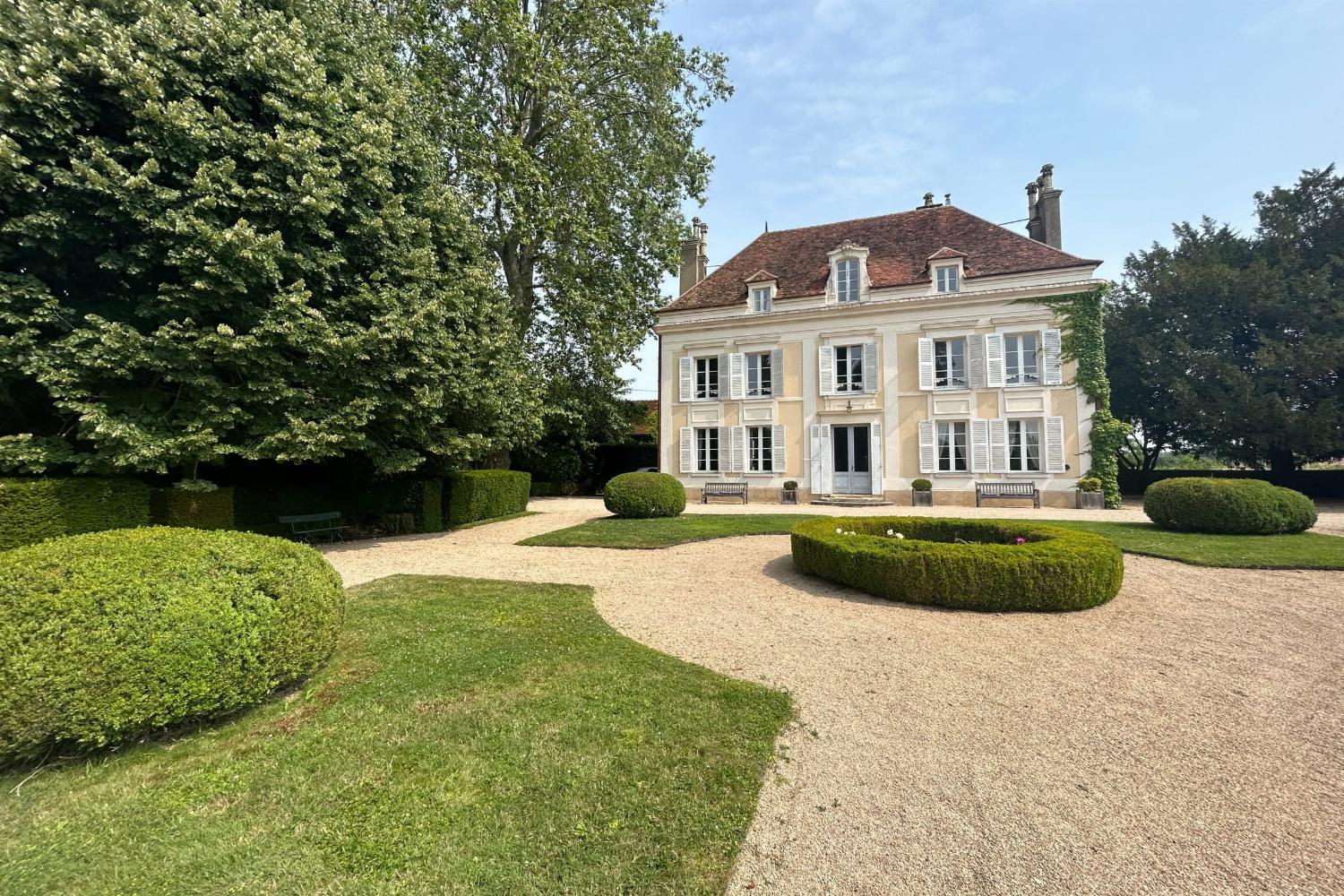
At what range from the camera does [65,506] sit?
298 inches

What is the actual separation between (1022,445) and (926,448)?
2818 mm

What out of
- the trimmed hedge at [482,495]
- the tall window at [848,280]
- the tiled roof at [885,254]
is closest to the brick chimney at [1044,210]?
the tiled roof at [885,254]

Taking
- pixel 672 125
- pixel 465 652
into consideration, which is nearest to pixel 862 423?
pixel 672 125

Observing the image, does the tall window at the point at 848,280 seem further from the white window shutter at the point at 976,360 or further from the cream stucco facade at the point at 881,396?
the white window shutter at the point at 976,360

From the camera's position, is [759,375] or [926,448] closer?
[926,448]

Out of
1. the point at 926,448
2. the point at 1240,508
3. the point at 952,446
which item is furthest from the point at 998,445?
the point at 1240,508

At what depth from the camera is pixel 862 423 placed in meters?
18.5

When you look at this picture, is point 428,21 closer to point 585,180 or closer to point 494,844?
point 585,180

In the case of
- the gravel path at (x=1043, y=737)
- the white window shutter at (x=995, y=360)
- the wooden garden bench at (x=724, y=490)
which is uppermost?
the white window shutter at (x=995, y=360)

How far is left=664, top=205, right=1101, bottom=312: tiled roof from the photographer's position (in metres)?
17.4

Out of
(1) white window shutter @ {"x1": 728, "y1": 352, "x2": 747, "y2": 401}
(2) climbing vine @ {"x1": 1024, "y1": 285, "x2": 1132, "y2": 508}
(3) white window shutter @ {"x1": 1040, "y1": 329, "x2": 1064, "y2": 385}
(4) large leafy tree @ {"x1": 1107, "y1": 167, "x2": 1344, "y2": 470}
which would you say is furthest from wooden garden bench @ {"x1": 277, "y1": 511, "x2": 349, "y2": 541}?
(4) large leafy tree @ {"x1": 1107, "y1": 167, "x2": 1344, "y2": 470}

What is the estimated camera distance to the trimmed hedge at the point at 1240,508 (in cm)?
952

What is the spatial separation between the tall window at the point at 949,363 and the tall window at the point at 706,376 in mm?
7619

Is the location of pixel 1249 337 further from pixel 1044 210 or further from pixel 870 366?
pixel 870 366
